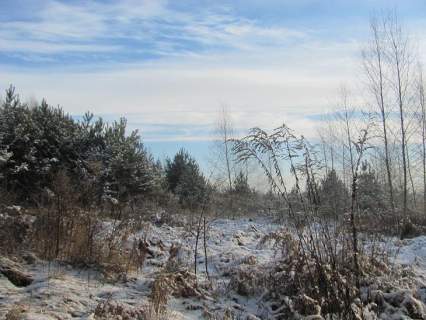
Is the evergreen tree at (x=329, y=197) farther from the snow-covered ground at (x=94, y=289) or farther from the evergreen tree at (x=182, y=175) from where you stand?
the evergreen tree at (x=182, y=175)

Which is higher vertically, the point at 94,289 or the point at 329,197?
the point at 329,197

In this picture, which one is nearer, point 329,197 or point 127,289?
point 127,289

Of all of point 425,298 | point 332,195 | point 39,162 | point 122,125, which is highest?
point 122,125

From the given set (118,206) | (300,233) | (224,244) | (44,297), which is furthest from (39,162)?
(300,233)

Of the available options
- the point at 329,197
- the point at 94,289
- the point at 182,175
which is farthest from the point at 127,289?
the point at 182,175

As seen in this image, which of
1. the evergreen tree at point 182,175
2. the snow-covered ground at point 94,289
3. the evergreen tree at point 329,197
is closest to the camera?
the snow-covered ground at point 94,289

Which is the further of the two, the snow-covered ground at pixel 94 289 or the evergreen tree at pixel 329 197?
the evergreen tree at pixel 329 197

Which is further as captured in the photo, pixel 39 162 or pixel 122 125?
pixel 122 125

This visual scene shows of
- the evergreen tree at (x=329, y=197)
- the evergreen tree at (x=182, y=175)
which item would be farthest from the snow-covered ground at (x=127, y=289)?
the evergreen tree at (x=182, y=175)

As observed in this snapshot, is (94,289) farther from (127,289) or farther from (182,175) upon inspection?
(182,175)

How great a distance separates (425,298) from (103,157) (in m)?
10.0

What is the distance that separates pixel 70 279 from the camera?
598 centimetres

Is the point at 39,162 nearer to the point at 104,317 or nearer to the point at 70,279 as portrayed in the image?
the point at 70,279

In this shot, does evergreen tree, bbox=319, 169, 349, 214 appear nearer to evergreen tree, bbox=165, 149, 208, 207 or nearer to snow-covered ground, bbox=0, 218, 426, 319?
snow-covered ground, bbox=0, 218, 426, 319
